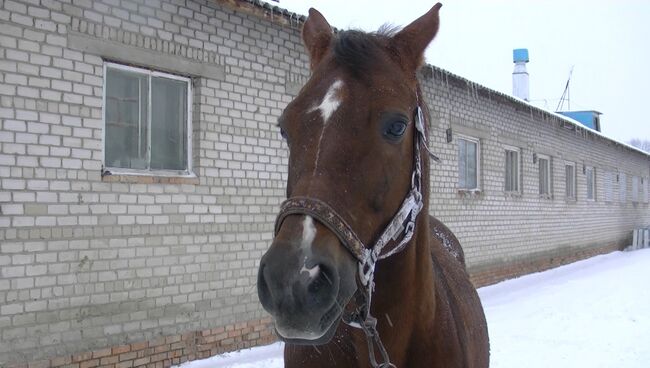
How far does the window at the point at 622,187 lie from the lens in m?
23.4

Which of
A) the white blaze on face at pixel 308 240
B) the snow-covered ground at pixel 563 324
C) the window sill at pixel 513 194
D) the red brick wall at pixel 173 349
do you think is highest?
the window sill at pixel 513 194

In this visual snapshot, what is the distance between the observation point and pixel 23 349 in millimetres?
4805

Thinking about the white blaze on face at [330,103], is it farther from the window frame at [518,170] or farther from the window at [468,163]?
the window frame at [518,170]

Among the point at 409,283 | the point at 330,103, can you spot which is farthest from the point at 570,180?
the point at 330,103

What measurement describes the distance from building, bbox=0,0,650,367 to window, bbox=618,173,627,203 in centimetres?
2018

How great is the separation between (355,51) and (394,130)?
323 mm

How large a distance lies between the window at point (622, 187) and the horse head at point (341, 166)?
24.3m

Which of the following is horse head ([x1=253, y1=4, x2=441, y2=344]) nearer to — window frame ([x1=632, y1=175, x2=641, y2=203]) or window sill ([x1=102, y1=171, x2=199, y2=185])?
window sill ([x1=102, y1=171, x2=199, y2=185])

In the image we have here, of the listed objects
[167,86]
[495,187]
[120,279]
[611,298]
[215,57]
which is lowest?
[611,298]

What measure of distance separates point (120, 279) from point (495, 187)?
31.6 ft

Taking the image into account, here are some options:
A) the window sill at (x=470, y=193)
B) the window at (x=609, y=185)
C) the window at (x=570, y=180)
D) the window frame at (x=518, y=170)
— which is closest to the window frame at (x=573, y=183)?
the window at (x=570, y=180)

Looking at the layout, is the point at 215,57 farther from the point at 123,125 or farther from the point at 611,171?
the point at 611,171

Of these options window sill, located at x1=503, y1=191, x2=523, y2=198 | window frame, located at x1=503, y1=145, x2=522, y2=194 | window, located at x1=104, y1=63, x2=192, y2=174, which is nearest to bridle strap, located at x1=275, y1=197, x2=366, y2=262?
window, located at x1=104, y1=63, x2=192, y2=174

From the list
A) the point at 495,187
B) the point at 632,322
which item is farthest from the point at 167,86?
the point at 495,187
